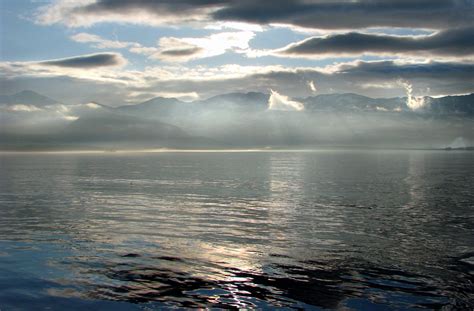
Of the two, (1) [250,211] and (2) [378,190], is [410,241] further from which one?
(2) [378,190]

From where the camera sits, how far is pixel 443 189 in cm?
7800

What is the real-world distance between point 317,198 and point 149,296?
153 ft

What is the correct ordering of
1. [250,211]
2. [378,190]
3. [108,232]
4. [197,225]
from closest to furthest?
[108,232] < [197,225] < [250,211] < [378,190]

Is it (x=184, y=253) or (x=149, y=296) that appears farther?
(x=184, y=253)

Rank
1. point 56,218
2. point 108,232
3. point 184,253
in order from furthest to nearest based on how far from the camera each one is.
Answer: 1. point 56,218
2. point 108,232
3. point 184,253

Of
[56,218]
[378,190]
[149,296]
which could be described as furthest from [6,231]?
[378,190]

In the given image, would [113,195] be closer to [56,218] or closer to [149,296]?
[56,218]

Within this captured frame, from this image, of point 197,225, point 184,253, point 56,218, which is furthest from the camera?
point 56,218

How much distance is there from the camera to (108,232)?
3875 centimetres

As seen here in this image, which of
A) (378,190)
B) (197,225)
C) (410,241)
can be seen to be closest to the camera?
(410,241)

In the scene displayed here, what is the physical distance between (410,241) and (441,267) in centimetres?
777

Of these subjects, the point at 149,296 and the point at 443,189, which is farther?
the point at 443,189

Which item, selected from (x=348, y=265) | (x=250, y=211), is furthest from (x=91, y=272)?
(x=250, y=211)

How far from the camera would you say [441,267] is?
27344mm
